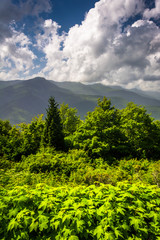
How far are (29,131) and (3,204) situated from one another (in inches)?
737

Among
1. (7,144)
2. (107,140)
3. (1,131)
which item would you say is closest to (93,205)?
(107,140)

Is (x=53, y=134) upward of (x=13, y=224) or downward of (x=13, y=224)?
downward

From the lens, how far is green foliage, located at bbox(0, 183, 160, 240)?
2693 millimetres

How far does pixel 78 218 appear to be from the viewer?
2775 mm

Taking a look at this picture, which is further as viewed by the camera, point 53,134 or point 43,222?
point 53,134

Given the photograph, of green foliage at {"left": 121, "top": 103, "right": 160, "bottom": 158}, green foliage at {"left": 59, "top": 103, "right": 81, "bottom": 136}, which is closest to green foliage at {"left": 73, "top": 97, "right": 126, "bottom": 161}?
green foliage at {"left": 121, "top": 103, "right": 160, "bottom": 158}

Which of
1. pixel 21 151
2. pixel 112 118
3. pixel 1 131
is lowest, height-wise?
pixel 21 151

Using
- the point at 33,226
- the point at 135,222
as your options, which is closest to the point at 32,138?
the point at 33,226

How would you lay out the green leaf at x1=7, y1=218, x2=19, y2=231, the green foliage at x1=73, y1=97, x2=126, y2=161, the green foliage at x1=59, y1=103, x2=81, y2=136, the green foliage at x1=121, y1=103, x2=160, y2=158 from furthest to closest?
the green foliage at x1=59, y1=103, x2=81, y2=136
the green foliage at x1=121, y1=103, x2=160, y2=158
the green foliage at x1=73, y1=97, x2=126, y2=161
the green leaf at x1=7, y1=218, x2=19, y2=231

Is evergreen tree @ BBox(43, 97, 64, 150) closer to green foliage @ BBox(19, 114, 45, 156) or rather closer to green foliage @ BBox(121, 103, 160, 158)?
green foliage @ BBox(19, 114, 45, 156)

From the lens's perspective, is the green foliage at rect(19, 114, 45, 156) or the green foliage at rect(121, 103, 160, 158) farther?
the green foliage at rect(121, 103, 160, 158)

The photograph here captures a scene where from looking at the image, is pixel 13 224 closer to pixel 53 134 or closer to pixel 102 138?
pixel 102 138

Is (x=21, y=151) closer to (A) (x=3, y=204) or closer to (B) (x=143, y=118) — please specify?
(A) (x=3, y=204)

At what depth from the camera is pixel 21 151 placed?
15930mm
